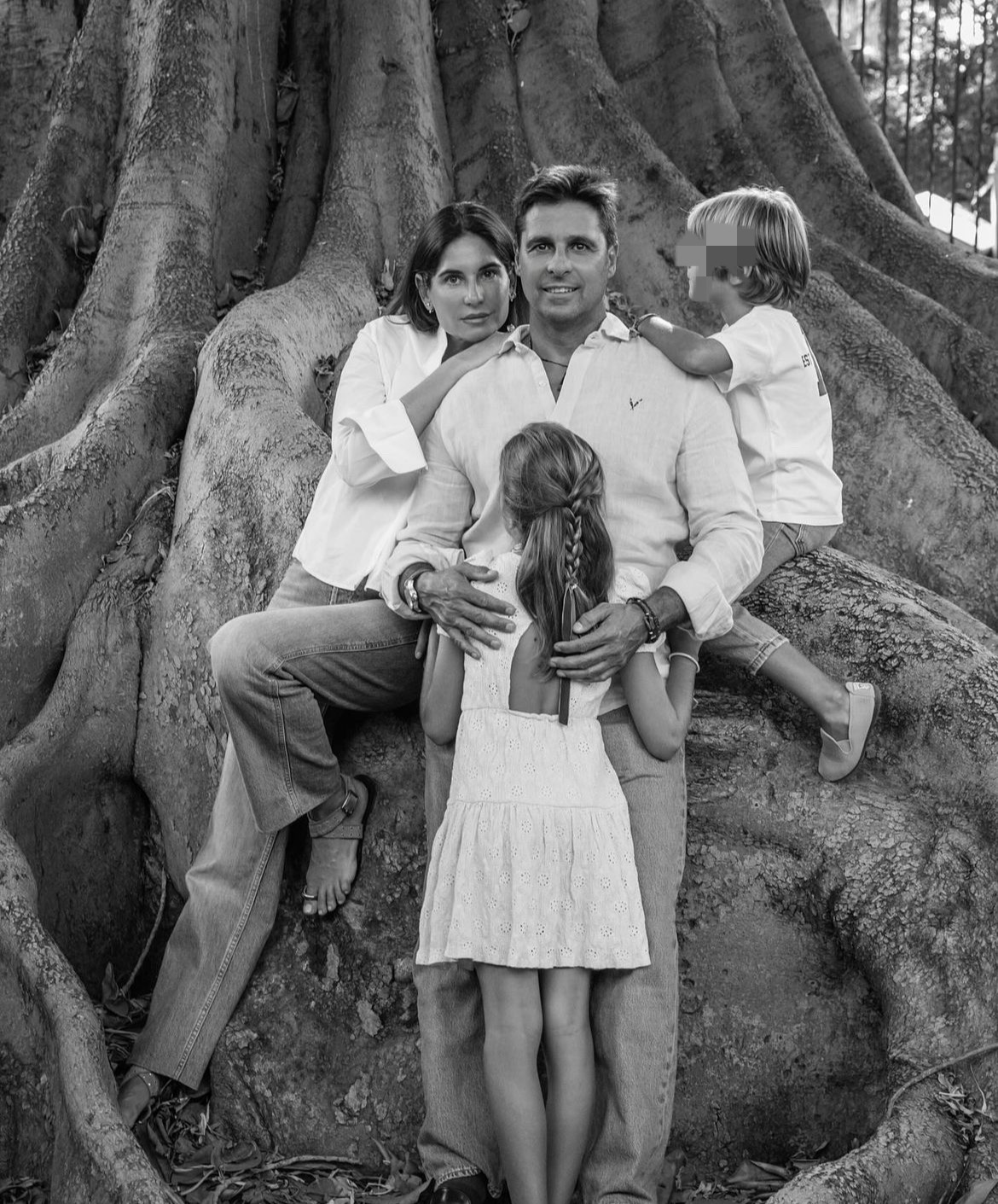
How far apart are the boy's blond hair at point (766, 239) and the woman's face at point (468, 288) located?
666mm

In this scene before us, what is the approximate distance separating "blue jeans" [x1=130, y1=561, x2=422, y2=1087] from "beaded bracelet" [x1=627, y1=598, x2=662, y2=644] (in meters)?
0.67

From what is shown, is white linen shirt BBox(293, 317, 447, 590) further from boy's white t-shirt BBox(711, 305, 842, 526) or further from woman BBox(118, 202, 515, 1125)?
boy's white t-shirt BBox(711, 305, 842, 526)

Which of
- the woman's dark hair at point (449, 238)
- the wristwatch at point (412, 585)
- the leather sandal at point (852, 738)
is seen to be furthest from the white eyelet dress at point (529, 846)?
the woman's dark hair at point (449, 238)

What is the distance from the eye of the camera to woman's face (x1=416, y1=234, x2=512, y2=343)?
158 inches

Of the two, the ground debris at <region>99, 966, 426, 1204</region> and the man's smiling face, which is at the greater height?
the man's smiling face

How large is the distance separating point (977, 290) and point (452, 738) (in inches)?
181

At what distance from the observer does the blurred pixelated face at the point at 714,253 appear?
13.6ft

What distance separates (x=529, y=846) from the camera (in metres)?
3.27

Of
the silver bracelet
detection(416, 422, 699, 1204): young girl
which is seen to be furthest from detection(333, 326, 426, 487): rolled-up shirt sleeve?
the silver bracelet

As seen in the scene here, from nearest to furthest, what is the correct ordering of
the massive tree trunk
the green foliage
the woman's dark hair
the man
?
1. the man
2. the massive tree trunk
3. the woman's dark hair
4. the green foliage

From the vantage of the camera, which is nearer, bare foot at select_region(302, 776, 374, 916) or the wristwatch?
the wristwatch

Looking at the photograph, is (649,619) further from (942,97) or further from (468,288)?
(942,97)

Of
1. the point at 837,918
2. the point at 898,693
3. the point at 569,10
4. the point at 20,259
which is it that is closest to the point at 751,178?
the point at 569,10

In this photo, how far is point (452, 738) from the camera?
11.7ft
